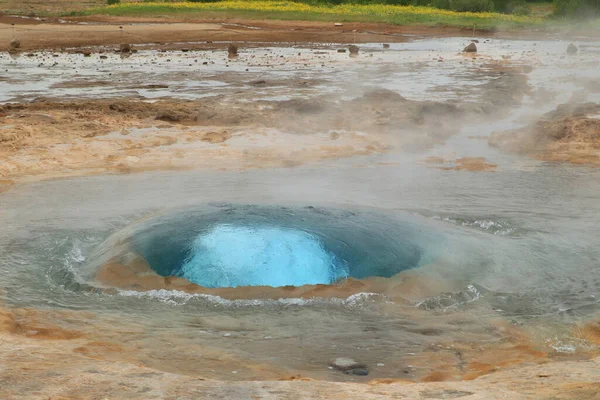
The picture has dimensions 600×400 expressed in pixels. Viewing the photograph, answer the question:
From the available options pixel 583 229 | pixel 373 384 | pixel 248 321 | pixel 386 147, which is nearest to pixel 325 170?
pixel 386 147

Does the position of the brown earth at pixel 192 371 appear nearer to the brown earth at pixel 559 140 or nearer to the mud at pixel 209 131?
the mud at pixel 209 131

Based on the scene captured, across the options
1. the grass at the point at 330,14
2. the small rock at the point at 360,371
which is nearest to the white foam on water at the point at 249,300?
the small rock at the point at 360,371

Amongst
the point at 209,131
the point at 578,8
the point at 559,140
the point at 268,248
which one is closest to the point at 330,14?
the point at 578,8

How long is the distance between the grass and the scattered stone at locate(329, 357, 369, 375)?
131 feet

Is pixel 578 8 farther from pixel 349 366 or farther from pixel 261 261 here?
pixel 349 366

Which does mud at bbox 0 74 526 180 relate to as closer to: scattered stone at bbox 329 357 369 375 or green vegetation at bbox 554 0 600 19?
scattered stone at bbox 329 357 369 375

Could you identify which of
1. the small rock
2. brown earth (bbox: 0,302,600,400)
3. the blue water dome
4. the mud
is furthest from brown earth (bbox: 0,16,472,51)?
the small rock

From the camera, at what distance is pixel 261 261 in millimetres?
6840

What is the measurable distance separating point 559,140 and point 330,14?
34.1m

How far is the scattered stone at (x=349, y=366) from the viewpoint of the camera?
5.32 meters

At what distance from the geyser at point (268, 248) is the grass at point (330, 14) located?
→ 37691 millimetres

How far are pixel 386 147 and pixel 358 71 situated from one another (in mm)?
10904

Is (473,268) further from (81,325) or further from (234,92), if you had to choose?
(234,92)

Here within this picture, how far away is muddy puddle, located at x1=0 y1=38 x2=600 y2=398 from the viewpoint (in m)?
5.75
